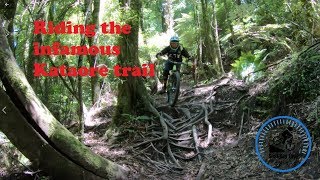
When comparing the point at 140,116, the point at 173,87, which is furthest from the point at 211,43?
the point at 140,116

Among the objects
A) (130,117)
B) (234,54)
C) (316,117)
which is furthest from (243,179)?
(234,54)

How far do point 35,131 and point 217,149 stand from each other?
3.77 m

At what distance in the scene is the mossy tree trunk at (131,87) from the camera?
847cm

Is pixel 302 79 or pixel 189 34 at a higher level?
pixel 189 34

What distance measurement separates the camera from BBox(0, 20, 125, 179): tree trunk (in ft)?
15.3

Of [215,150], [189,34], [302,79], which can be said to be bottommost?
[215,150]

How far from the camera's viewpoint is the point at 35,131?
4.76 metres

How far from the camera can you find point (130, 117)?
27.1 feet

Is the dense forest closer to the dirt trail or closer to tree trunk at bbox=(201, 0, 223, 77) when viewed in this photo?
the dirt trail

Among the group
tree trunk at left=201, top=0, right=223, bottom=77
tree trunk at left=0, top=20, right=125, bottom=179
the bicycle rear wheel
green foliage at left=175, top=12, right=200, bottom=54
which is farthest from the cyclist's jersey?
green foliage at left=175, top=12, right=200, bottom=54

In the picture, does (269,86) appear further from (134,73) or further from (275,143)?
(134,73)

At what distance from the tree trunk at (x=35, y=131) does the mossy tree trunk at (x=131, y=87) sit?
330 centimetres

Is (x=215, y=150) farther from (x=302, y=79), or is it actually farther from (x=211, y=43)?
(x=211, y=43)

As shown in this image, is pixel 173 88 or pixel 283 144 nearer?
pixel 283 144
